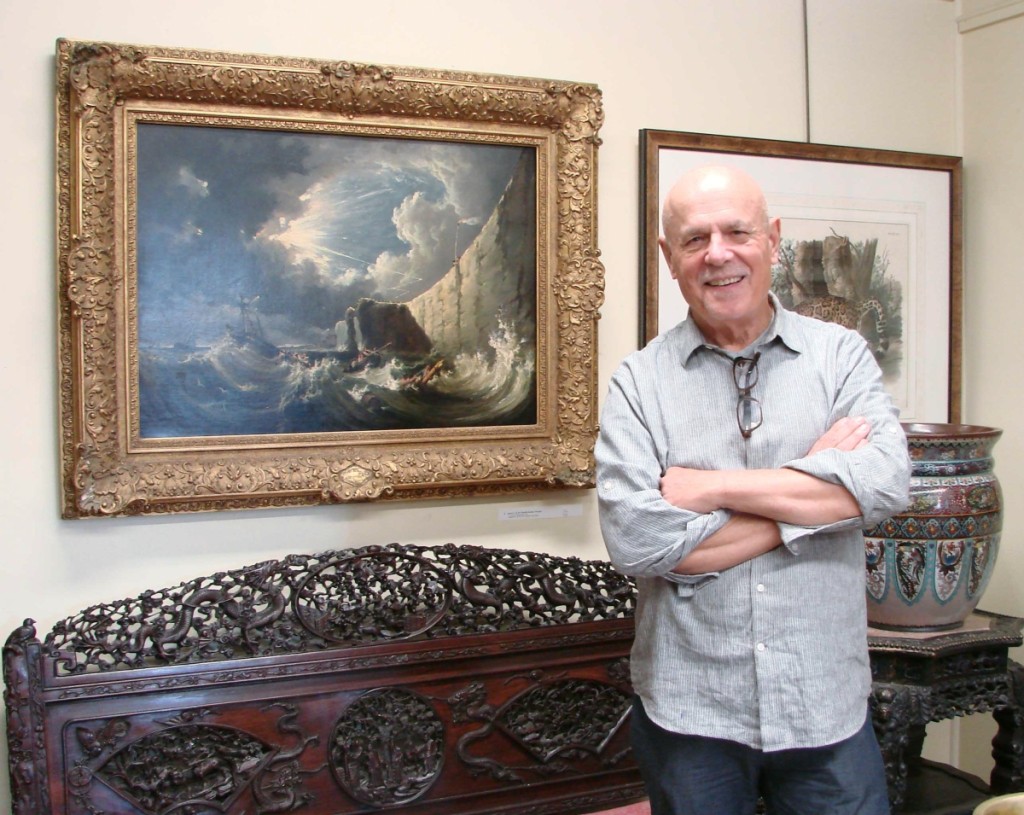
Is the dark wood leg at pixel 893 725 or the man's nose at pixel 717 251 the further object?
the dark wood leg at pixel 893 725

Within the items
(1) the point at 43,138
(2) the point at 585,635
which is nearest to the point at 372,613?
(2) the point at 585,635

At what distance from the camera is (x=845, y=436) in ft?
6.58

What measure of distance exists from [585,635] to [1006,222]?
2368mm

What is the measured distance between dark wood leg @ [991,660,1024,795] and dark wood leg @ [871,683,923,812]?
471mm

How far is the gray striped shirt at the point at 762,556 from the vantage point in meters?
1.95

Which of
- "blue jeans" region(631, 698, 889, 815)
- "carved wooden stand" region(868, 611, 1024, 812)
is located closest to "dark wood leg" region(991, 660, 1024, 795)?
"carved wooden stand" region(868, 611, 1024, 812)

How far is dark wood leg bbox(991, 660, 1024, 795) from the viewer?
10.2 feet

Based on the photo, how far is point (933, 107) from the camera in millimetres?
3996

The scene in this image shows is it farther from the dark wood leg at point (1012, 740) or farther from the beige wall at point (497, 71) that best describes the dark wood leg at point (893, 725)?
the beige wall at point (497, 71)

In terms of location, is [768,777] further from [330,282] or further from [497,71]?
[497,71]

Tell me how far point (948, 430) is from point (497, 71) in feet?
6.21

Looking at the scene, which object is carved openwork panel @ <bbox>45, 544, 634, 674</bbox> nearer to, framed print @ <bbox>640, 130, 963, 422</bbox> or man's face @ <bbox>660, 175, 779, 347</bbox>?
framed print @ <bbox>640, 130, 963, 422</bbox>

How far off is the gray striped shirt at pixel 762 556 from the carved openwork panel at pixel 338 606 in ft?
3.23

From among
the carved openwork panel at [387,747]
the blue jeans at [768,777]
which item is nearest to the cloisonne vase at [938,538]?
the blue jeans at [768,777]
